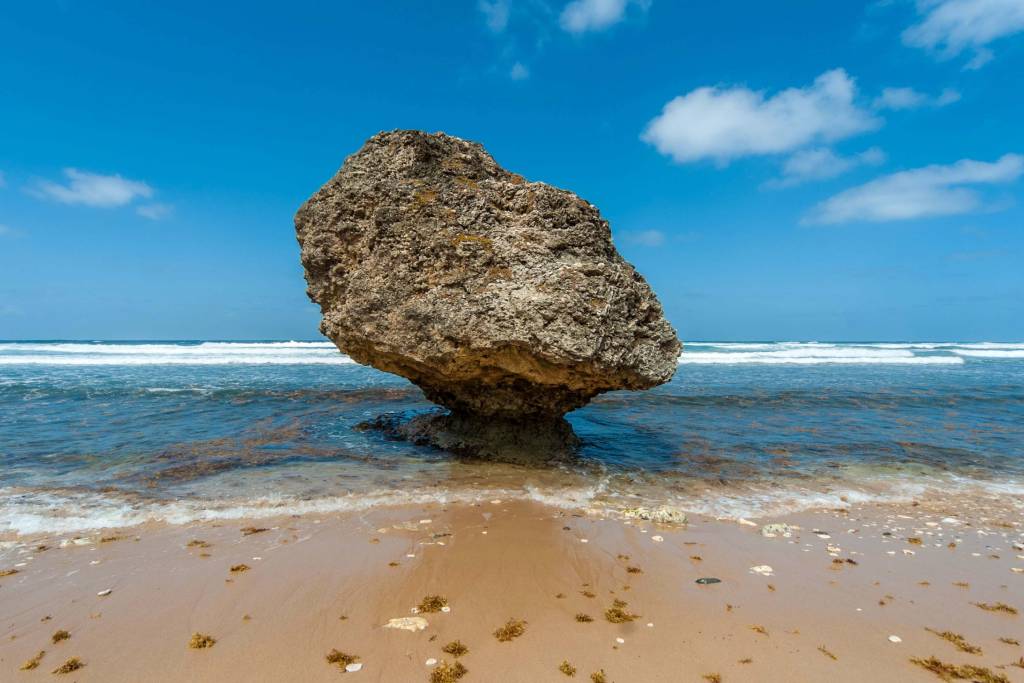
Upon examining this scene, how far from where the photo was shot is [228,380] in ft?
68.8

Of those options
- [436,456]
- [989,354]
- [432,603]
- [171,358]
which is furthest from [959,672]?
[989,354]

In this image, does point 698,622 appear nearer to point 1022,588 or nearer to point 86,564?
point 1022,588

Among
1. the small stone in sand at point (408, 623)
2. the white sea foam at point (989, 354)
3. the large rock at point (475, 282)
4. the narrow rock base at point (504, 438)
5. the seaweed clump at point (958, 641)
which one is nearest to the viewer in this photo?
the seaweed clump at point (958, 641)

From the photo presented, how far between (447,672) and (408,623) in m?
0.70

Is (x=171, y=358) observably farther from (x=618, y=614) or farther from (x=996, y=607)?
(x=996, y=607)

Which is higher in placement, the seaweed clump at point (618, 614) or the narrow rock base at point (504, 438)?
the narrow rock base at point (504, 438)

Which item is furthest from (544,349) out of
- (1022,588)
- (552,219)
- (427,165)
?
(1022,588)

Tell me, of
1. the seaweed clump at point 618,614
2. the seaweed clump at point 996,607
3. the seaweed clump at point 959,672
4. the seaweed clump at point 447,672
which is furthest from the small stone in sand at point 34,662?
the seaweed clump at point 996,607

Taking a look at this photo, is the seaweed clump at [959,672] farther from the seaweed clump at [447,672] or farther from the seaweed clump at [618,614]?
the seaweed clump at [447,672]

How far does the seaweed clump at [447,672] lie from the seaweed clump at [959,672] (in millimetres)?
3225

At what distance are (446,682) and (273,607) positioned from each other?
178 cm

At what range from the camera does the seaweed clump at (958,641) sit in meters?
3.79

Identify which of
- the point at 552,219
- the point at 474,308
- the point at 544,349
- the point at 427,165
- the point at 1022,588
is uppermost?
the point at 427,165

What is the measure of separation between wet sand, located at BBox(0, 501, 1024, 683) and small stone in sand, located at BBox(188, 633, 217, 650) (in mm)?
63
